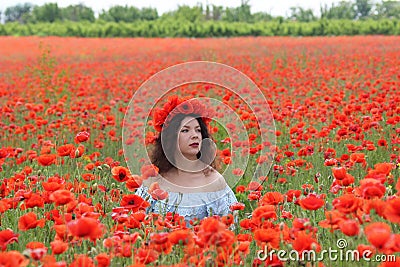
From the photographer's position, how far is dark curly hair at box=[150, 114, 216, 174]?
400cm

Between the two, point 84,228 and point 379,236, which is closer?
point 379,236

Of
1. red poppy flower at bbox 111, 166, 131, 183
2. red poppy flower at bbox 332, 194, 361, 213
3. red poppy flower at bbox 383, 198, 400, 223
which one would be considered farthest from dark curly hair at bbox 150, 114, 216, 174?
red poppy flower at bbox 383, 198, 400, 223

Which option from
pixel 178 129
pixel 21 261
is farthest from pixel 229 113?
pixel 21 261

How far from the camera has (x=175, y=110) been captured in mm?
3961

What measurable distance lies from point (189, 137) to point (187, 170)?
229 millimetres

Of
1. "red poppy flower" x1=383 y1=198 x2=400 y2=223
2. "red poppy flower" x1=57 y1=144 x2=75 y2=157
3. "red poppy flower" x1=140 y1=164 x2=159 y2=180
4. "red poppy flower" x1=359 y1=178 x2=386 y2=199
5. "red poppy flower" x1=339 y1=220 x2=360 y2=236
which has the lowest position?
"red poppy flower" x1=140 y1=164 x2=159 y2=180

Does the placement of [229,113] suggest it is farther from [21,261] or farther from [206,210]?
[21,261]

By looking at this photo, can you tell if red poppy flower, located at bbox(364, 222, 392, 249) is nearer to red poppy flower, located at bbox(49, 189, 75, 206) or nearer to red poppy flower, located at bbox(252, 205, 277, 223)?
red poppy flower, located at bbox(252, 205, 277, 223)

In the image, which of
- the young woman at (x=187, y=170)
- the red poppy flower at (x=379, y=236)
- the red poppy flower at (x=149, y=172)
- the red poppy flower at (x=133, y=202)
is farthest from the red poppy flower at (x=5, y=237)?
the young woman at (x=187, y=170)

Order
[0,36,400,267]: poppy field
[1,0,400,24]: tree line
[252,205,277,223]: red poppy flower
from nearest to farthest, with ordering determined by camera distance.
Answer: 1. [0,36,400,267]: poppy field
2. [252,205,277,223]: red poppy flower
3. [1,0,400,24]: tree line

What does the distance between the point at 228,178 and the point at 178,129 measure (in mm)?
1092

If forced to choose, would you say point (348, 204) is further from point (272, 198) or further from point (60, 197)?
point (60, 197)

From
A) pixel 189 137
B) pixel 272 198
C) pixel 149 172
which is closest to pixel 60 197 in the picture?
pixel 272 198

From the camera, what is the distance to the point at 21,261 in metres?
1.82
